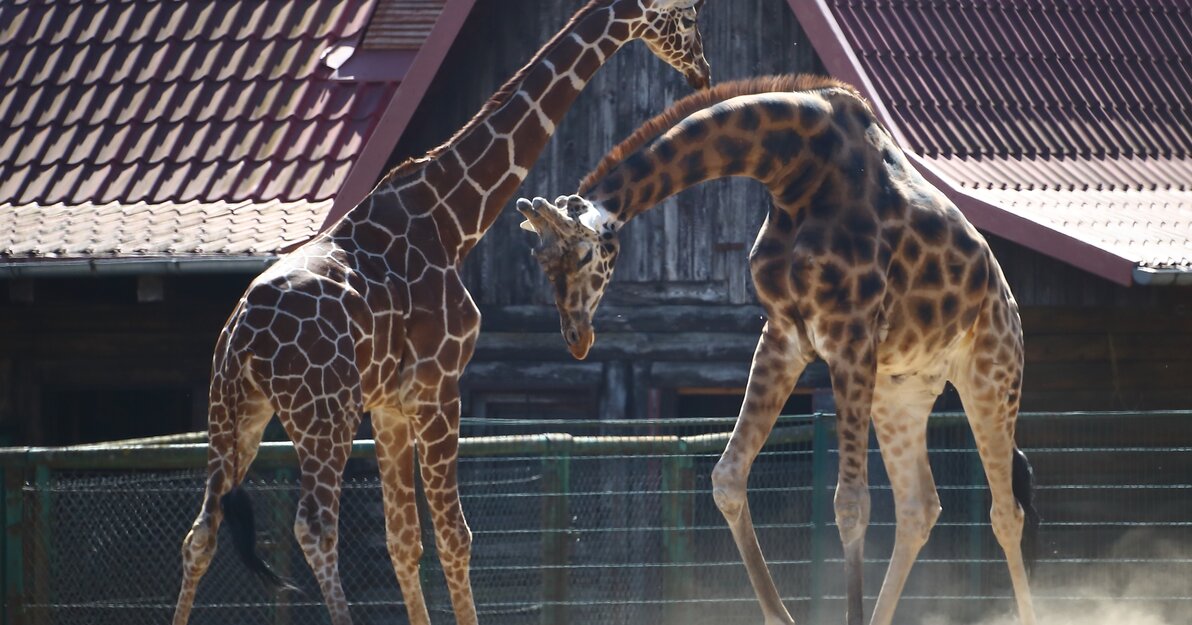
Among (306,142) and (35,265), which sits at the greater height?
(306,142)

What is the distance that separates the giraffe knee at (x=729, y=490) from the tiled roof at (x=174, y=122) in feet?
14.2

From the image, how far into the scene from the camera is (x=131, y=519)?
24.7ft

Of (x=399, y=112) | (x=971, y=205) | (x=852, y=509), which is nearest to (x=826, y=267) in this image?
(x=852, y=509)

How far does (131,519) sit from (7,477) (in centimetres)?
76

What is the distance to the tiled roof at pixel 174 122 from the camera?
9836 millimetres

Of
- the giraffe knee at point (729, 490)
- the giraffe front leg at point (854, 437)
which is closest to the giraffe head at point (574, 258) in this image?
the giraffe knee at point (729, 490)

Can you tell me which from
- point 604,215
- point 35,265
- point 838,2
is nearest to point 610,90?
point 838,2

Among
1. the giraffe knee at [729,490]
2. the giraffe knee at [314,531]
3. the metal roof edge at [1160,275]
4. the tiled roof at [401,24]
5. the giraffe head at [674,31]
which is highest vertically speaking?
the tiled roof at [401,24]

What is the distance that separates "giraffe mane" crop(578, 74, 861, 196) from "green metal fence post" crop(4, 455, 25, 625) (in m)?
3.03

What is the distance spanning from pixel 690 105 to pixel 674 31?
91 centimetres

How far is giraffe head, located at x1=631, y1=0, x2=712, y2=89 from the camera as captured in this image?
21.2 feet

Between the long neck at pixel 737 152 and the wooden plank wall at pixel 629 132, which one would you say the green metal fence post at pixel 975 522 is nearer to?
the wooden plank wall at pixel 629 132

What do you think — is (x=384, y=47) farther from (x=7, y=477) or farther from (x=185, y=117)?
(x=7, y=477)

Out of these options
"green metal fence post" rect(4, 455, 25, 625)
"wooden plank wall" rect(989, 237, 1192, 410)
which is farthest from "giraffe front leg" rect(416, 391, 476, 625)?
"wooden plank wall" rect(989, 237, 1192, 410)
